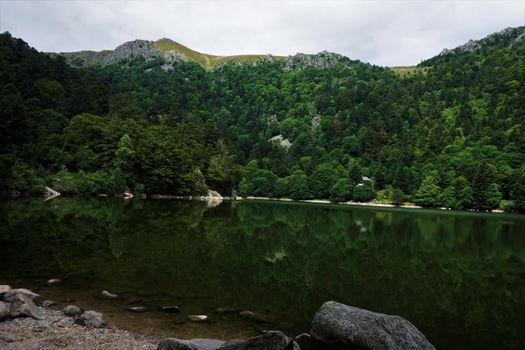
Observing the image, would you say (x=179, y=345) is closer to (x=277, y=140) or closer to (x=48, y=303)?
(x=48, y=303)

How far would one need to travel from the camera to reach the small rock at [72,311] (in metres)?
11.9

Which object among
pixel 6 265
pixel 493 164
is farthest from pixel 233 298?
pixel 493 164

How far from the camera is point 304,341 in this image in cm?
1095

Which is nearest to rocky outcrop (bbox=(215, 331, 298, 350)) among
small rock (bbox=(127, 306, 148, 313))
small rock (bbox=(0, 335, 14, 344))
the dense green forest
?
small rock (bbox=(127, 306, 148, 313))

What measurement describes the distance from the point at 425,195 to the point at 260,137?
81545mm

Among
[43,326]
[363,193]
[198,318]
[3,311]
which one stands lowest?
[363,193]

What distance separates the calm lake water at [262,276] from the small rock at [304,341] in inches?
40.4

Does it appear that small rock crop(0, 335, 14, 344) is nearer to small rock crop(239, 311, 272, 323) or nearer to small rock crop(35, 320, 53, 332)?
small rock crop(35, 320, 53, 332)

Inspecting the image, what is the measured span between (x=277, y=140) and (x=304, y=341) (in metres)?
173

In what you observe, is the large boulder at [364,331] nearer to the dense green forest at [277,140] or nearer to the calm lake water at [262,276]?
the calm lake water at [262,276]

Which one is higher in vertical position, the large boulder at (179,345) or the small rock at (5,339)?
the large boulder at (179,345)

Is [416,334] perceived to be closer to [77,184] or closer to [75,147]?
[77,184]

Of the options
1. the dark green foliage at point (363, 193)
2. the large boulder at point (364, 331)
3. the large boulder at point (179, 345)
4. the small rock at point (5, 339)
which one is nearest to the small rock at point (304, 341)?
the large boulder at point (364, 331)

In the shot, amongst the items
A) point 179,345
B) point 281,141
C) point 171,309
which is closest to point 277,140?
point 281,141
